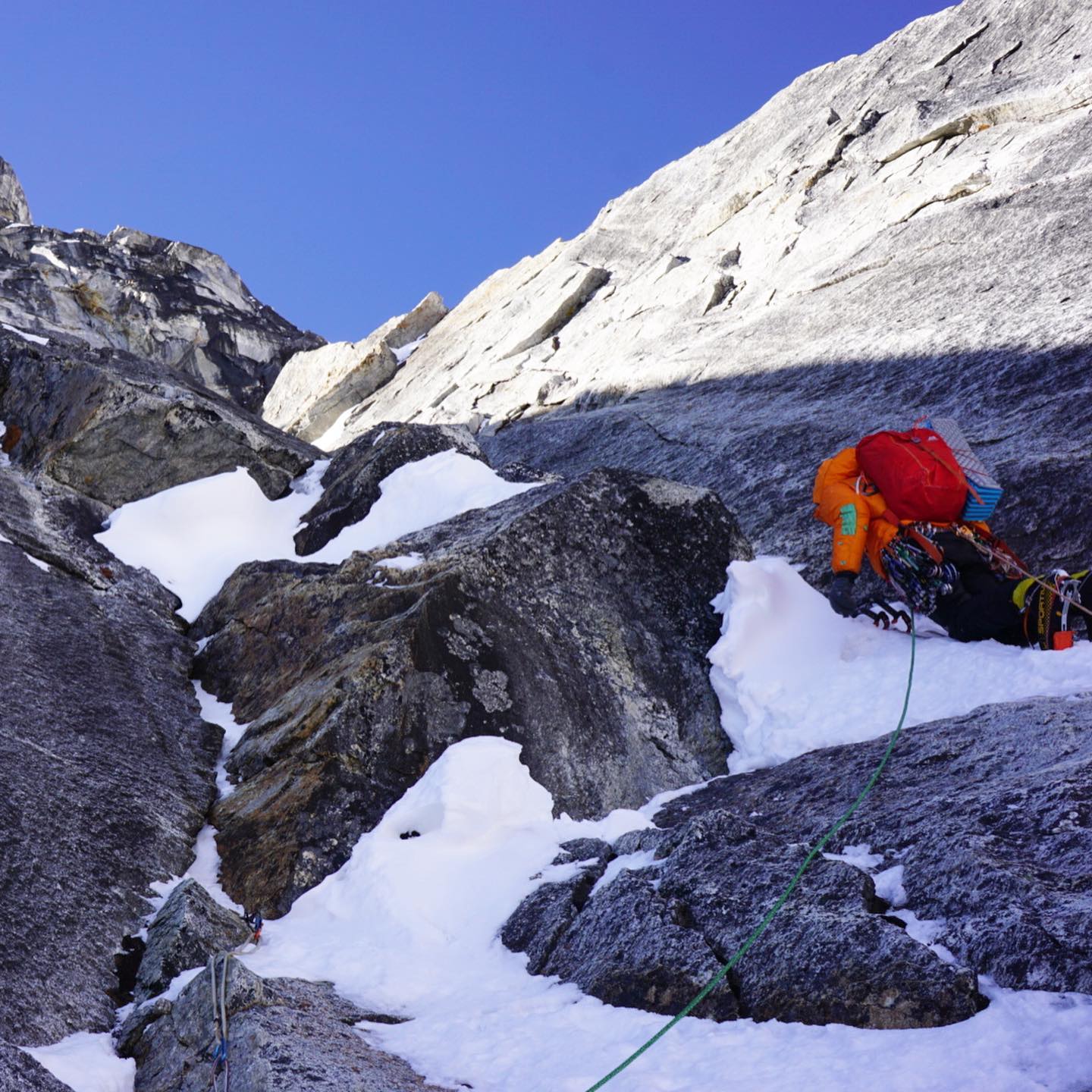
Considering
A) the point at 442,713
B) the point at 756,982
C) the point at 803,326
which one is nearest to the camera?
the point at 756,982

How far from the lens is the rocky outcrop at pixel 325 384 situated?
28547mm

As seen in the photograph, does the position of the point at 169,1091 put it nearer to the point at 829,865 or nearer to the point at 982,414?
the point at 829,865

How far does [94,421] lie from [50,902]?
868 cm

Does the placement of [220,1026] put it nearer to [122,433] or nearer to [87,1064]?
[87,1064]

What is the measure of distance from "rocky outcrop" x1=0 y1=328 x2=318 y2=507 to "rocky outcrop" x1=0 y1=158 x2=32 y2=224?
3629 cm

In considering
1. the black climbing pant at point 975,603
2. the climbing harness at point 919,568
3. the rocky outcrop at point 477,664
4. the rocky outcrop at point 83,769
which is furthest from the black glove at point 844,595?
the rocky outcrop at point 83,769

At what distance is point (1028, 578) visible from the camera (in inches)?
298

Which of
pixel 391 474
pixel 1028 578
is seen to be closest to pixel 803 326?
pixel 391 474

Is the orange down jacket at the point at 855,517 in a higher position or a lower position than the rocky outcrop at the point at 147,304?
lower

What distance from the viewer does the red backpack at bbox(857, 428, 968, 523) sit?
27.2 feet

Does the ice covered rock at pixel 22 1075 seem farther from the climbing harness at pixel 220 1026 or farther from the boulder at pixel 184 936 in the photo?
the boulder at pixel 184 936

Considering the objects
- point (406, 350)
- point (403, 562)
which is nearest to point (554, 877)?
point (403, 562)

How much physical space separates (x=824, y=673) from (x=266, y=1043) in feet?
18.3

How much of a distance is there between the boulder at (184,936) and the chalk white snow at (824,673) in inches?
153
